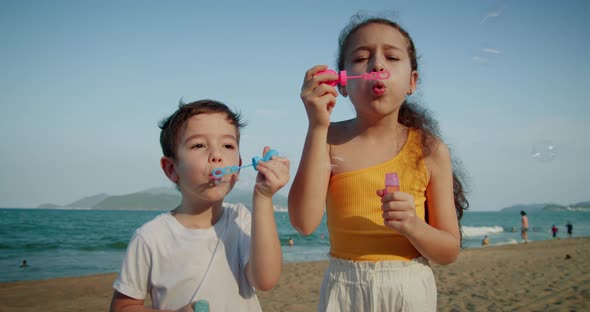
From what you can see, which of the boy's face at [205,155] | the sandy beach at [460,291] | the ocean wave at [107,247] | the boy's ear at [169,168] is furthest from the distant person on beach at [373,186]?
the ocean wave at [107,247]

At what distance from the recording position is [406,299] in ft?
5.42

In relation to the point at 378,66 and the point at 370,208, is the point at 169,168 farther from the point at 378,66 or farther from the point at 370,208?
the point at 378,66

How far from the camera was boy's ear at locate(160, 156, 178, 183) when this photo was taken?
82.9 inches

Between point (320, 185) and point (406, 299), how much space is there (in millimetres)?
598

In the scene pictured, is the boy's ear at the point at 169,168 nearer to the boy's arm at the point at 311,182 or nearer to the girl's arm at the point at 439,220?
the boy's arm at the point at 311,182

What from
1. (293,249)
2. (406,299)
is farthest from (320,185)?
(293,249)

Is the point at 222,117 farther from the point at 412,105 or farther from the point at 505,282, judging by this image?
the point at 505,282

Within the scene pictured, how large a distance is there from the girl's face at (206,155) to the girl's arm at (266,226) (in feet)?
0.81

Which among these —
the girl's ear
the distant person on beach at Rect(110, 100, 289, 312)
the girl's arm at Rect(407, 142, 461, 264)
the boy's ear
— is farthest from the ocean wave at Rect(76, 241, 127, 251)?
the girl's arm at Rect(407, 142, 461, 264)

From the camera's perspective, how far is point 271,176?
1.64 meters

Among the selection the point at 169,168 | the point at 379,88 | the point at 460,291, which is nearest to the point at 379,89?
the point at 379,88

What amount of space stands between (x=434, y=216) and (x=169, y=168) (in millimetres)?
1374

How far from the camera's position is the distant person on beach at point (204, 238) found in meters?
1.74

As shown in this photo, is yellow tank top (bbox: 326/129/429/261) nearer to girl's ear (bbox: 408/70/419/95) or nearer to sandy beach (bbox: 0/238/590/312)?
girl's ear (bbox: 408/70/419/95)
